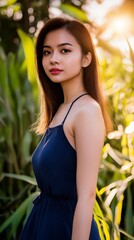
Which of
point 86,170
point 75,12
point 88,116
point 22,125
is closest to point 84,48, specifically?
point 88,116

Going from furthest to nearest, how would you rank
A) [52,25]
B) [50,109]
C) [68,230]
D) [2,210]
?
[2,210] < [50,109] < [52,25] < [68,230]

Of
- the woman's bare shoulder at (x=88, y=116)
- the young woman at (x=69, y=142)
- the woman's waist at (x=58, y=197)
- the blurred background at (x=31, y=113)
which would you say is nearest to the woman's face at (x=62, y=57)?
the young woman at (x=69, y=142)

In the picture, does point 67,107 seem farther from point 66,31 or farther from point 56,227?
point 56,227

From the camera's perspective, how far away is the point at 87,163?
1422mm

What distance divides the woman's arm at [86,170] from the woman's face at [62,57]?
199 mm

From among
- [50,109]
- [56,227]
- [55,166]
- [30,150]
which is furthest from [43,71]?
[30,150]

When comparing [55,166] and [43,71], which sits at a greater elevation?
[43,71]

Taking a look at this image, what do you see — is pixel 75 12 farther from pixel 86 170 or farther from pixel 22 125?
pixel 86 170

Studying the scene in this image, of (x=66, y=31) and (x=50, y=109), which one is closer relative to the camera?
(x=66, y=31)

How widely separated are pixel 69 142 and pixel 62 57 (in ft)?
0.81

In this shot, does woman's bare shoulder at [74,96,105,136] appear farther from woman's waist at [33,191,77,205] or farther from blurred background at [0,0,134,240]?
blurred background at [0,0,134,240]

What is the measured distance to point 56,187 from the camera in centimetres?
154

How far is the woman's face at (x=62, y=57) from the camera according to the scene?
1583mm

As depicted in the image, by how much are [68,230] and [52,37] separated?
546mm
